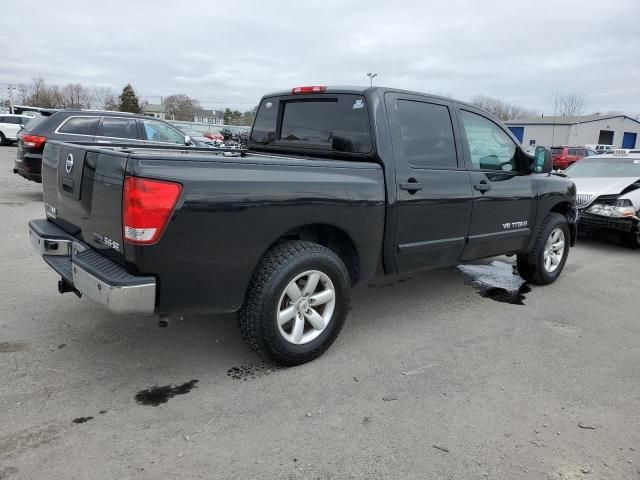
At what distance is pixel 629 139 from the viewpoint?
6250 cm

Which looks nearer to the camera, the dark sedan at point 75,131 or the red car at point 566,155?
the dark sedan at point 75,131

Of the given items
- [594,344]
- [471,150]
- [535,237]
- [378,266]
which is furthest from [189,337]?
[535,237]

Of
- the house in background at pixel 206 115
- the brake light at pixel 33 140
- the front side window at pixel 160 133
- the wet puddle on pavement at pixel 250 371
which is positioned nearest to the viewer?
the wet puddle on pavement at pixel 250 371

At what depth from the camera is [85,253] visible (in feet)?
9.91

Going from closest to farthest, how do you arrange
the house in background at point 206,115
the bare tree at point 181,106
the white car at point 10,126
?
the white car at point 10,126
the bare tree at point 181,106
the house in background at point 206,115

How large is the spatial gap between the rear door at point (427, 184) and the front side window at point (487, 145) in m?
Result: 0.24

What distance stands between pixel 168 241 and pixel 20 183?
442 inches

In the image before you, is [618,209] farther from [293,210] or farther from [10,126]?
[10,126]

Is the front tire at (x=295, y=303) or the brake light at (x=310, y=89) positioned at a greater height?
the brake light at (x=310, y=89)

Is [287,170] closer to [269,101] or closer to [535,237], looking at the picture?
[269,101]

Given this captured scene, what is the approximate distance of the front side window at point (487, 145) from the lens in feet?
14.7

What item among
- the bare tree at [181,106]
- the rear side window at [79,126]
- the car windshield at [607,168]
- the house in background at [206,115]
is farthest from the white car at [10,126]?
the house in background at [206,115]

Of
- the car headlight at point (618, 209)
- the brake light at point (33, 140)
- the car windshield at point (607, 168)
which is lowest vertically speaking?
the car headlight at point (618, 209)

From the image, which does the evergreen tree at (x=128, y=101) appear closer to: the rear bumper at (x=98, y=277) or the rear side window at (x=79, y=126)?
the rear side window at (x=79, y=126)
